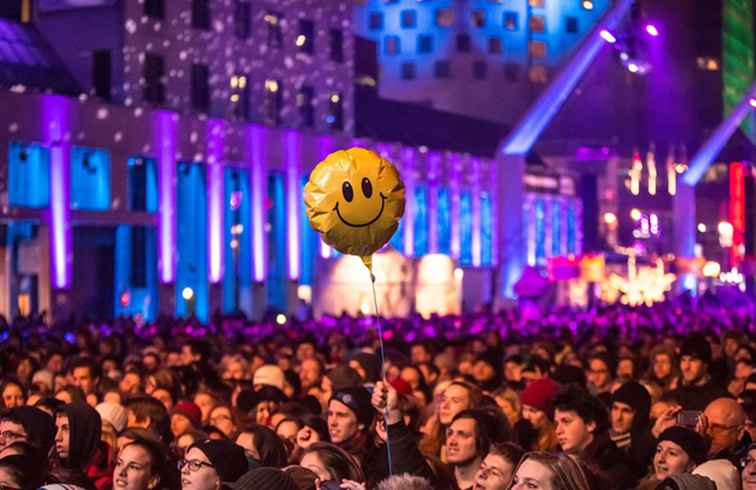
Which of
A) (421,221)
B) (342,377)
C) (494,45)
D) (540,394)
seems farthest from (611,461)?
(494,45)

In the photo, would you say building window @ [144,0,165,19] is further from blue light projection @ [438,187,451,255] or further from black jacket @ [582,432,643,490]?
black jacket @ [582,432,643,490]

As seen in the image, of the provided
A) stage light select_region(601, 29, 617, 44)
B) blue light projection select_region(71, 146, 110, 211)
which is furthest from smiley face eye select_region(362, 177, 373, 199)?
blue light projection select_region(71, 146, 110, 211)

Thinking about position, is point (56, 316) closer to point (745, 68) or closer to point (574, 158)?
point (574, 158)

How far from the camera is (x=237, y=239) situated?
156ft

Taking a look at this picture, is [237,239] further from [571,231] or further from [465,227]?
[571,231]

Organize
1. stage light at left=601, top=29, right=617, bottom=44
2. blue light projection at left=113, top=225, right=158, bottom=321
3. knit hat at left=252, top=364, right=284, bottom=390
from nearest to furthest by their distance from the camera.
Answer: knit hat at left=252, top=364, right=284, bottom=390 → stage light at left=601, top=29, right=617, bottom=44 → blue light projection at left=113, top=225, right=158, bottom=321

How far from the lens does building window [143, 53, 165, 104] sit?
43906 millimetres

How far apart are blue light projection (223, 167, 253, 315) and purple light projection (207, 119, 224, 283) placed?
2.93 feet

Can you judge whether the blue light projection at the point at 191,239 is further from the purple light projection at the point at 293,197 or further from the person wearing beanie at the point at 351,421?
the person wearing beanie at the point at 351,421

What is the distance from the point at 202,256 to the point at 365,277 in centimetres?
425

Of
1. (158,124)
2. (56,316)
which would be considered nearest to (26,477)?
(56,316)

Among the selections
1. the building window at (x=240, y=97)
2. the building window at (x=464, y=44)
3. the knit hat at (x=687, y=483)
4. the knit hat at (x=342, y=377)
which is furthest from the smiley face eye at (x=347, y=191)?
the building window at (x=464, y=44)

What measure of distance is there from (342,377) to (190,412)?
1.54 metres

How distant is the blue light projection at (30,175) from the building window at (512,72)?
2400 inches
